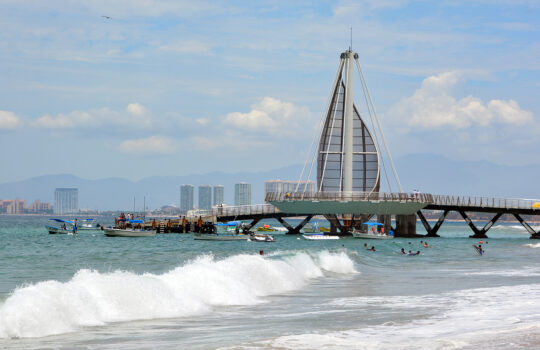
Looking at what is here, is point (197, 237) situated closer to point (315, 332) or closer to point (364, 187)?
point (364, 187)

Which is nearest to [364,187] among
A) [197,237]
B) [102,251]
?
[197,237]

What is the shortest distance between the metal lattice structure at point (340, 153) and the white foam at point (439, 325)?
9178 cm

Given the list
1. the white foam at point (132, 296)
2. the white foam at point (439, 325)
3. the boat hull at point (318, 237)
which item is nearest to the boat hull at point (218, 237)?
the boat hull at point (318, 237)

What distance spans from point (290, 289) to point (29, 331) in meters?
16.1

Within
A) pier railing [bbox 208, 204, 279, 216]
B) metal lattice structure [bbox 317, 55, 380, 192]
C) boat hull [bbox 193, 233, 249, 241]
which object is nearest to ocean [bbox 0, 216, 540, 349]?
boat hull [bbox 193, 233, 249, 241]

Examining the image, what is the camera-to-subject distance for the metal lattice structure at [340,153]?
396 feet

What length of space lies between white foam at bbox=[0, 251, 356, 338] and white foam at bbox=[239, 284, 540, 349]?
480 centimetres

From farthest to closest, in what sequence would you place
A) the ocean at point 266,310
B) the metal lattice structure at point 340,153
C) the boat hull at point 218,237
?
the metal lattice structure at point 340,153 → the boat hull at point 218,237 → the ocean at point 266,310

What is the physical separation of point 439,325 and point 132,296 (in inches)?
395

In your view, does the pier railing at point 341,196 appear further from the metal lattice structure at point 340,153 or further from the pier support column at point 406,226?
the metal lattice structure at point 340,153

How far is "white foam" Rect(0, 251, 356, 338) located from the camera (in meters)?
20.5

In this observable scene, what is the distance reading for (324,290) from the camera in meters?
33.4

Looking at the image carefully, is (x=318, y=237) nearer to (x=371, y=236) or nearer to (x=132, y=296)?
(x=371, y=236)

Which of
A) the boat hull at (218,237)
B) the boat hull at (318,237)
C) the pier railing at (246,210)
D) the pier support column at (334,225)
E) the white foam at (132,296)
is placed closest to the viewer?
the white foam at (132,296)
